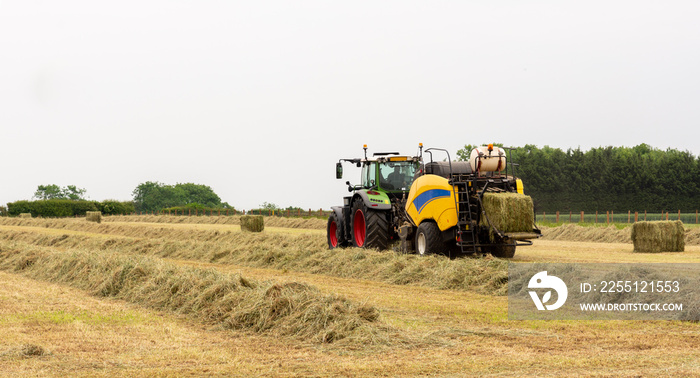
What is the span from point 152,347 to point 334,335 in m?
1.88

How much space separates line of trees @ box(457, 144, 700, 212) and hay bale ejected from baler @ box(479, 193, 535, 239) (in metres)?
46.3

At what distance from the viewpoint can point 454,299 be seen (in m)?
10.5

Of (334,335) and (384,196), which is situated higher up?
(384,196)

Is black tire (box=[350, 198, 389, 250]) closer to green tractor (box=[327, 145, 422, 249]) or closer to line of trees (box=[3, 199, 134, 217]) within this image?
green tractor (box=[327, 145, 422, 249])

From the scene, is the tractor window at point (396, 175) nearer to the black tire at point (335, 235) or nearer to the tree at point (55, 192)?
the black tire at point (335, 235)

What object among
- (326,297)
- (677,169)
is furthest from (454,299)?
(677,169)

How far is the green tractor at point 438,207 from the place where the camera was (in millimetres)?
14055

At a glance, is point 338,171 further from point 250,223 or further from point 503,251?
point 250,223

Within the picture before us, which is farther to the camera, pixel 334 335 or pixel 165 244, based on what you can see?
pixel 165 244

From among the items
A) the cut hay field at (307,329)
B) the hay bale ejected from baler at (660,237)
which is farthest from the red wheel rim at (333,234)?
the hay bale ejected from baler at (660,237)

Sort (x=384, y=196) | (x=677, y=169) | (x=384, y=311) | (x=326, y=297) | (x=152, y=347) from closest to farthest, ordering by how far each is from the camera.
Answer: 1. (x=152, y=347)
2. (x=326, y=297)
3. (x=384, y=311)
4. (x=384, y=196)
5. (x=677, y=169)

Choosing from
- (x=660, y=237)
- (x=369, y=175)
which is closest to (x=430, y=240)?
(x=369, y=175)

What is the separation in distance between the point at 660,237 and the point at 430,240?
8.65 metres

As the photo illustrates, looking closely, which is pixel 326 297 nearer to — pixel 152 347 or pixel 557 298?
pixel 152 347
